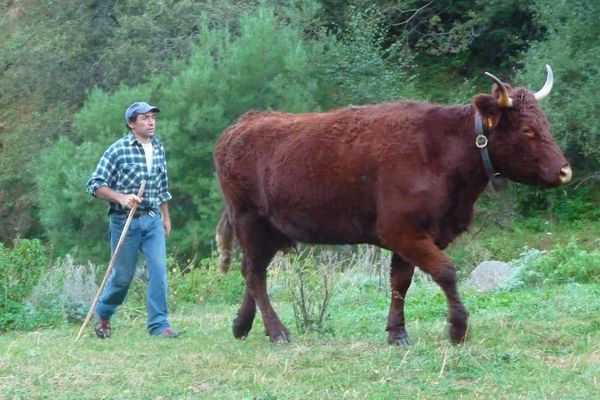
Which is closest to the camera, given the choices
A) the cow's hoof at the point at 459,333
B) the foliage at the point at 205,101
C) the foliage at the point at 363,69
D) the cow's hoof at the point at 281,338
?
the cow's hoof at the point at 459,333

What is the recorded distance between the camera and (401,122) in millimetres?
9164

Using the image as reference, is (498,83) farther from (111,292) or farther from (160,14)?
(160,14)

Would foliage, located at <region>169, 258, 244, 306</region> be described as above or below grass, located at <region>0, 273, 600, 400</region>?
below

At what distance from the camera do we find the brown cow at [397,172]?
28.8 feet

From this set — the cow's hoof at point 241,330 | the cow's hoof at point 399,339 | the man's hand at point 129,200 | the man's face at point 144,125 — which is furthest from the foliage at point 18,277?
the cow's hoof at point 399,339

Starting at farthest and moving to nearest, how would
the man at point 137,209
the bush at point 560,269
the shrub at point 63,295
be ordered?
1. the bush at point 560,269
2. the shrub at point 63,295
3. the man at point 137,209

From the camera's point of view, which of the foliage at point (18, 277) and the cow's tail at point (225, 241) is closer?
the cow's tail at point (225, 241)

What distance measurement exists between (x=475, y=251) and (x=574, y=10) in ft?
22.7

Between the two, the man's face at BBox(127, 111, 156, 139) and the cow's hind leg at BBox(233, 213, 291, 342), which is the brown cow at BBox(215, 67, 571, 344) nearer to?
the cow's hind leg at BBox(233, 213, 291, 342)

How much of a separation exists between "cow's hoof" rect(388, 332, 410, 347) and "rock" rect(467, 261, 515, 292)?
426 centimetres

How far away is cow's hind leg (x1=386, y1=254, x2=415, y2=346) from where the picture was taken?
921cm

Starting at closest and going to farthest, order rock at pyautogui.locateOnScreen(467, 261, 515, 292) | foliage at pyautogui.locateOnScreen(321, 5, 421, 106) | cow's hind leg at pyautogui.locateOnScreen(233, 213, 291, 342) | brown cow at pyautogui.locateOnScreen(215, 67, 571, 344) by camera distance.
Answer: brown cow at pyautogui.locateOnScreen(215, 67, 571, 344)
cow's hind leg at pyautogui.locateOnScreen(233, 213, 291, 342)
rock at pyautogui.locateOnScreen(467, 261, 515, 292)
foliage at pyautogui.locateOnScreen(321, 5, 421, 106)

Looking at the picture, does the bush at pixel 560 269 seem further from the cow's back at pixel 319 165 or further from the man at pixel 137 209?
the man at pixel 137 209

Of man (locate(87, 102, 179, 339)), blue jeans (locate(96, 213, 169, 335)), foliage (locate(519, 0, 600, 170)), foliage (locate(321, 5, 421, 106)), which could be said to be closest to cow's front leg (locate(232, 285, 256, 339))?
man (locate(87, 102, 179, 339))
